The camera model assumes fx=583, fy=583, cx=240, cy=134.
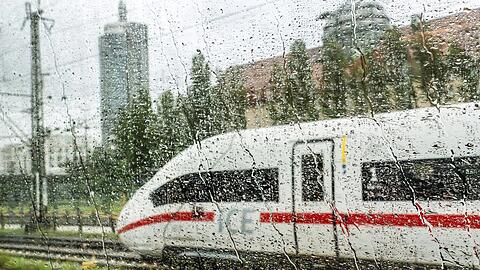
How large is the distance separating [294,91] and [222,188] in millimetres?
671

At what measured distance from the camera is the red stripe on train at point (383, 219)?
95.9 inches

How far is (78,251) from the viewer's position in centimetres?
401

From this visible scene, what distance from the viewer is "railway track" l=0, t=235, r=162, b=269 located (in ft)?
12.2

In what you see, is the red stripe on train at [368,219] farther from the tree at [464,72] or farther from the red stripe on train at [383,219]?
the tree at [464,72]

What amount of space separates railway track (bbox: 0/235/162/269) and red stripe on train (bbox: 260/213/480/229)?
0.94 metres

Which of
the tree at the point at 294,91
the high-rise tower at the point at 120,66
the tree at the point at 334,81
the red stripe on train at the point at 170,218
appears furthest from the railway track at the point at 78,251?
the tree at the point at 334,81

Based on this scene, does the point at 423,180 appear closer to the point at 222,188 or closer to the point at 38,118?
the point at 222,188

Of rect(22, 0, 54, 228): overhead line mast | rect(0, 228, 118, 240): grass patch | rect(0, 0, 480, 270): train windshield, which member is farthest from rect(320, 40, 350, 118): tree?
rect(22, 0, 54, 228): overhead line mast

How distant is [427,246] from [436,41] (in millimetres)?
896

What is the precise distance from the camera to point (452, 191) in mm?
2414

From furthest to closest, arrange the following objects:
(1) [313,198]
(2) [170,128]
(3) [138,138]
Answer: (3) [138,138] < (2) [170,128] < (1) [313,198]

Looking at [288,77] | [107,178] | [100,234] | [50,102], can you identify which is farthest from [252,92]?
[50,102]

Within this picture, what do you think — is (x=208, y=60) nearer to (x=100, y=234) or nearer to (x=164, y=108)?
(x=164, y=108)

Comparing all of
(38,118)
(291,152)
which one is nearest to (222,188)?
(291,152)
